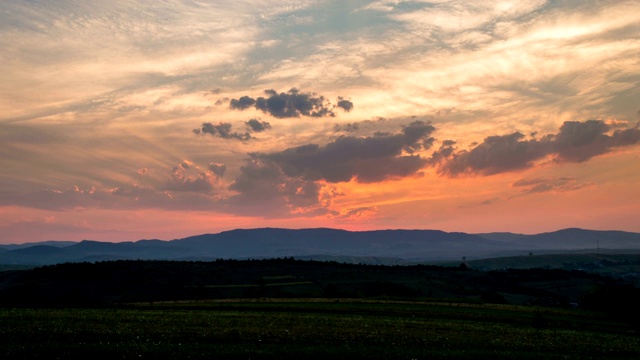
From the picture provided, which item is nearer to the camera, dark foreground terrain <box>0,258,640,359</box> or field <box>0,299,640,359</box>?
field <box>0,299,640,359</box>

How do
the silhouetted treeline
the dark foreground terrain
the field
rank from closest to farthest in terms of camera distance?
the field → the dark foreground terrain → the silhouetted treeline

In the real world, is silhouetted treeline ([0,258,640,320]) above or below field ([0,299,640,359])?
below

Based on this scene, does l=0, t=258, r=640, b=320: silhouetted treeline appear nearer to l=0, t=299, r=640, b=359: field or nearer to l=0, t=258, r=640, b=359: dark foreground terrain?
l=0, t=258, r=640, b=359: dark foreground terrain

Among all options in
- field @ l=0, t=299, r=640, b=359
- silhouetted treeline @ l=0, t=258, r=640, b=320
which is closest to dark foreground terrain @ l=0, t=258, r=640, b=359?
field @ l=0, t=299, r=640, b=359

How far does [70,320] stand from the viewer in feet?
171

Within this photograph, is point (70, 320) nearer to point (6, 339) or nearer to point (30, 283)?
point (6, 339)

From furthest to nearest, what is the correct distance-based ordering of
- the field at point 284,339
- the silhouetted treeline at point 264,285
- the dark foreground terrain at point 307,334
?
the silhouetted treeline at point 264,285
the dark foreground terrain at point 307,334
the field at point 284,339

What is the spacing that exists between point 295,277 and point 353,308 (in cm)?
9491

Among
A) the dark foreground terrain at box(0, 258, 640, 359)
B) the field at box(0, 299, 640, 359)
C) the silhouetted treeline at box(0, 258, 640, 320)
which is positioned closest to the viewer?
the field at box(0, 299, 640, 359)

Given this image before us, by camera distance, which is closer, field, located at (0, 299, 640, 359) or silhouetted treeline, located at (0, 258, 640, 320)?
field, located at (0, 299, 640, 359)

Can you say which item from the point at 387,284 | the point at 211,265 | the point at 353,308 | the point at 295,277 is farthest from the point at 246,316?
the point at 211,265

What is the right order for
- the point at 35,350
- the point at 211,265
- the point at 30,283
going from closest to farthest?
the point at 35,350 < the point at 30,283 < the point at 211,265

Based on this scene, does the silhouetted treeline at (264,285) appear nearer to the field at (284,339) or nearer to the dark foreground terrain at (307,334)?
the dark foreground terrain at (307,334)

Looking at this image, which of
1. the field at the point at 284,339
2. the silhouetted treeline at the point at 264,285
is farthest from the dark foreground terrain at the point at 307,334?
the silhouetted treeline at the point at 264,285
